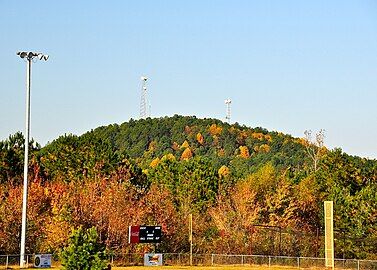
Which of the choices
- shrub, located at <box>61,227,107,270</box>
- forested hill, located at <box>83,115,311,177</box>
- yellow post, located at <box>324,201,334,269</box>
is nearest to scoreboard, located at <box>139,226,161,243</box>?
shrub, located at <box>61,227,107,270</box>

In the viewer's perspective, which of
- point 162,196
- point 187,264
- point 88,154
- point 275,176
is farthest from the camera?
point 275,176

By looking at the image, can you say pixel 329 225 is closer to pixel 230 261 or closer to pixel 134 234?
pixel 134 234

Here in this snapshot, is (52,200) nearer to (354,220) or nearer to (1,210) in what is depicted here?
(1,210)

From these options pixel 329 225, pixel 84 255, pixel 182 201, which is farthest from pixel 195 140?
pixel 84 255

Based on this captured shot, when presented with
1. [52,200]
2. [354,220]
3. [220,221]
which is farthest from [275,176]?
[52,200]

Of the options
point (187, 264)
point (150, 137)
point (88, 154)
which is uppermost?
point (150, 137)

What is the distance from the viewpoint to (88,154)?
8450cm

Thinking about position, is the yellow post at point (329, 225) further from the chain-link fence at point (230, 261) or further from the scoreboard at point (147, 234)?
the scoreboard at point (147, 234)

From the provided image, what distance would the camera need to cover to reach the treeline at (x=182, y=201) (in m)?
69.5

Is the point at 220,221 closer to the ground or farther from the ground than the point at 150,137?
closer to the ground

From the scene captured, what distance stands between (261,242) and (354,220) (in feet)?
29.1

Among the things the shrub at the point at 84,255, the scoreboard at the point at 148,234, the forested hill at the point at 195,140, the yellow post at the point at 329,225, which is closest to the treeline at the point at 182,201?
the scoreboard at the point at 148,234

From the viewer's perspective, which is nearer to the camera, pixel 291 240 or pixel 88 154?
pixel 291 240

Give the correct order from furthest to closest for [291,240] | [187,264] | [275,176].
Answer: [275,176] → [291,240] → [187,264]
